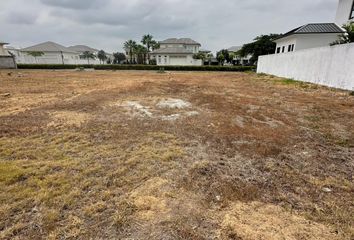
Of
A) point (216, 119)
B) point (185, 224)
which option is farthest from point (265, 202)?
point (216, 119)

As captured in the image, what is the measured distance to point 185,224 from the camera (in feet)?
6.74

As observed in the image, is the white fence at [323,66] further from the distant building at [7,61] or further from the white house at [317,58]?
the distant building at [7,61]

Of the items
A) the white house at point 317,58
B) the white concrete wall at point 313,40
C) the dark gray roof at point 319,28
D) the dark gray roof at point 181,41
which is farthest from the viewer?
the dark gray roof at point 181,41

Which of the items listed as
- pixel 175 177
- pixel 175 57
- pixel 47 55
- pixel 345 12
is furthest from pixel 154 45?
pixel 175 177

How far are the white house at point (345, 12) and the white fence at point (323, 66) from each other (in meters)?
6.46

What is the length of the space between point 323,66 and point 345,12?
1115cm

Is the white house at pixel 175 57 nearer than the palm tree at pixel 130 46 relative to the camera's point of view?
Yes

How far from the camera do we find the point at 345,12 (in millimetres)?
17766

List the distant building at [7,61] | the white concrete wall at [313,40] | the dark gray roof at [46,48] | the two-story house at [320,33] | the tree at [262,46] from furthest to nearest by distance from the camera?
the dark gray roof at [46,48] < the tree at [262,46] < the distant building at [7,61] < the white concrete wall at [313,40] < the two-story house at [320,33]

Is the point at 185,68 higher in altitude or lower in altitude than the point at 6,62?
lower

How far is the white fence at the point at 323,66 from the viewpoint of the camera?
9.31 m

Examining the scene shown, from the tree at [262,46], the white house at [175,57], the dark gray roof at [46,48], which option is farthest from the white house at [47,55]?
the tree at [262,46]

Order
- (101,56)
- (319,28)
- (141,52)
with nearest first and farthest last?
(319,28) < (141,52) < (101,56)

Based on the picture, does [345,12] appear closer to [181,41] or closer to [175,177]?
[175,177]
